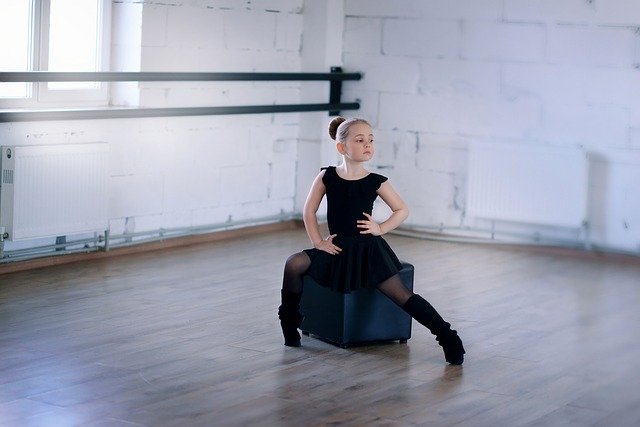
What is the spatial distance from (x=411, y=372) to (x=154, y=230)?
2.71 meters

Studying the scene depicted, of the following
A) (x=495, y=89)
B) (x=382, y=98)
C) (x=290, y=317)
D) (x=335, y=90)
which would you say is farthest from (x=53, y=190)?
(x=495, y=89)

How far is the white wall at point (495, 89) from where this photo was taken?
628 centimetres

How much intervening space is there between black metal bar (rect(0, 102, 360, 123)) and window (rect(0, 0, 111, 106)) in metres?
0.28

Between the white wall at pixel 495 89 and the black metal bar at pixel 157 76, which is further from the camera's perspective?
the white wall at pixel 495 89

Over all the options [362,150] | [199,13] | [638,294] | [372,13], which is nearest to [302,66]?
[372,13]

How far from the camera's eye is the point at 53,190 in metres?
5.48

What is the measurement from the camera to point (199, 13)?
6344 mm

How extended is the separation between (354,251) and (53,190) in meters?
2.03

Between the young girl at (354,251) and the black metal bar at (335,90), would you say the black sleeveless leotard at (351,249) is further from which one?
the black metal bar at (335,90)

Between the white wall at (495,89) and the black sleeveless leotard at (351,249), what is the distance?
2623mm

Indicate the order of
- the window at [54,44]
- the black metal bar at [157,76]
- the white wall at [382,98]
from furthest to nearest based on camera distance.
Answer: the white wall at [382,98], the window at [54,44], the black metal bar at [157,76]

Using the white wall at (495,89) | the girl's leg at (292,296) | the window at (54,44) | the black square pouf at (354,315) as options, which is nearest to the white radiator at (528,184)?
the white wall at (495,89)

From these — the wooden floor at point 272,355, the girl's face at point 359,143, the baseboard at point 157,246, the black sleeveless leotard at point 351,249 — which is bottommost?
the wooden floor at point 272,355

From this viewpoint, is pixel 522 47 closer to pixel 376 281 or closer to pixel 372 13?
pixel 372 13
